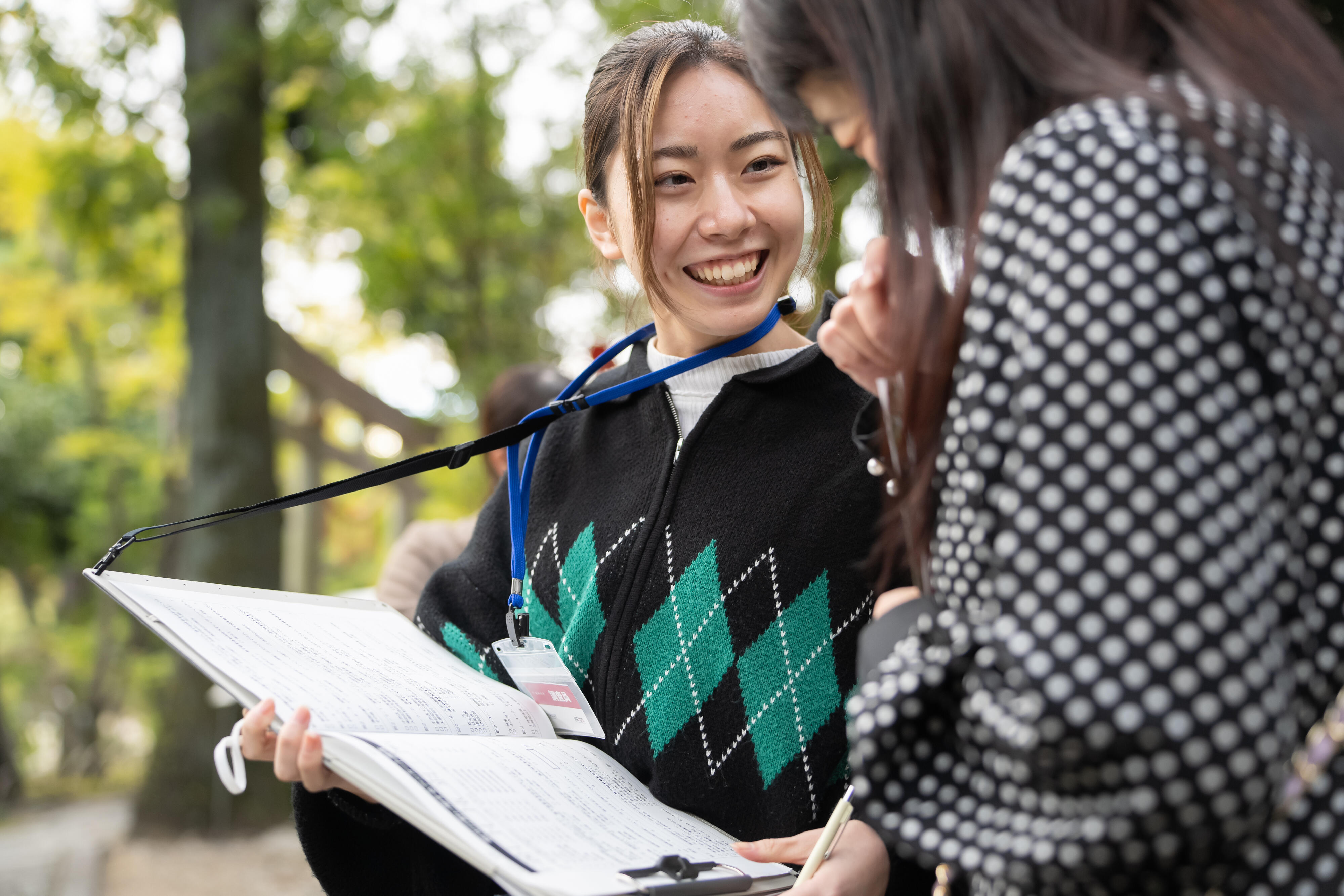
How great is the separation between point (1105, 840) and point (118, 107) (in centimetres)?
803

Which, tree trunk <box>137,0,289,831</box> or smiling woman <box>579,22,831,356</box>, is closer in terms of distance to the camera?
smiling woman <box>579,22,831,356</box>

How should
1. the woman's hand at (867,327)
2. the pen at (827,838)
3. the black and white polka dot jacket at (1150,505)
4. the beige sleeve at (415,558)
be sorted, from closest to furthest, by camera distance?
the black and white polka dot jacket at (1150,505), the woman's hand at (867,327), the pen at (827,838), the beige sleeve at (415,558)

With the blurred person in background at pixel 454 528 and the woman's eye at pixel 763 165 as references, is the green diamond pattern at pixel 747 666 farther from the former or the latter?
the blurred person in background at pixel 454 528

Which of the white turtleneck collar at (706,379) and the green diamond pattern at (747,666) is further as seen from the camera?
the white turtleneck collar at (706,379)

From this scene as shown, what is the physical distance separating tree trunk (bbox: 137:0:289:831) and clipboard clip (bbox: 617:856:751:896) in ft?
21.2

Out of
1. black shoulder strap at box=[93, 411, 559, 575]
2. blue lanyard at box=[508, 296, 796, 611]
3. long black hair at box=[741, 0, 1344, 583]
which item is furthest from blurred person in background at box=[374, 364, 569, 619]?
long black hair at box=[741, 0, 1344, 583]

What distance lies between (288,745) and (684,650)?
62cm

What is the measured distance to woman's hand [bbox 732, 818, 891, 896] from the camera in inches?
57.7

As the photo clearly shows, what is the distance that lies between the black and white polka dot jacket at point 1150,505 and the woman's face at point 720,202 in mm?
899

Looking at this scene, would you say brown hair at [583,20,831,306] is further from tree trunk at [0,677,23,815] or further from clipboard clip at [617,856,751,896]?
tree trunk at [0,677,23,815]

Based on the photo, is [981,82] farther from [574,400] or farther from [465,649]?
[465,649]

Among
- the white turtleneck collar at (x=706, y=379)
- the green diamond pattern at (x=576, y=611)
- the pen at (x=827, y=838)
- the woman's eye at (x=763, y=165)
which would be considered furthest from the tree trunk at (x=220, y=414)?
the pen at (x=827, y=838)

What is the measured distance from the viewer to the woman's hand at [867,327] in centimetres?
114

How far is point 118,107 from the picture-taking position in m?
7.41
